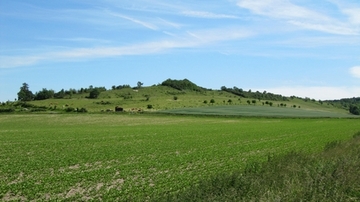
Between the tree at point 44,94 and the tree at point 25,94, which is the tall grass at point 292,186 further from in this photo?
the tree at point 25,94

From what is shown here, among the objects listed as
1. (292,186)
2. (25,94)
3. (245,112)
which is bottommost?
(292,186)

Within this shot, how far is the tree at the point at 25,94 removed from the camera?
596 ft

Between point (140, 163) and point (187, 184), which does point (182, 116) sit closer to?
point (140, 163)

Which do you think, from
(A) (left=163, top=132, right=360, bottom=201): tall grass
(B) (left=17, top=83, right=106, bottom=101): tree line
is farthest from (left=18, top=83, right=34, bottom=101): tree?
(A) (left=163, top=132, right=360, bottom=201): tall grass

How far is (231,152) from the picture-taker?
30.9 metres

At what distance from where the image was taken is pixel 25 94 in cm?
18762

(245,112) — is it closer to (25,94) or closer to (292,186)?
(292,186)

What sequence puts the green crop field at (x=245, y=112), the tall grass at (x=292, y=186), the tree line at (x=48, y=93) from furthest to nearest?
the tree line at (x=48, y=93) → the green crop field at (x=245, y=112) → the tall grass at (x=292, y=186)

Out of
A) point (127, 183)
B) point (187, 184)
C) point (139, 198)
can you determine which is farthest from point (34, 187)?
point (187, 184)

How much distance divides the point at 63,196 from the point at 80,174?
16.0 feet

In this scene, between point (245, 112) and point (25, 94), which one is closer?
point (245, 112)

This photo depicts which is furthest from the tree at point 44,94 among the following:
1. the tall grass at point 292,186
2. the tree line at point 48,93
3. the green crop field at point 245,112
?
the tall grass at point 292,186

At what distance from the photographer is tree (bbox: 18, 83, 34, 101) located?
18165 cm

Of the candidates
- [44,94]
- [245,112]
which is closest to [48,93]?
[44,94]
